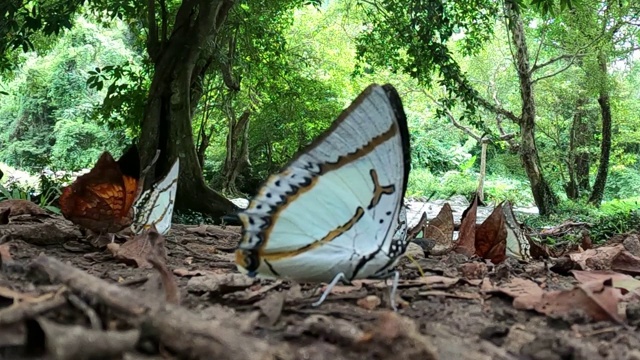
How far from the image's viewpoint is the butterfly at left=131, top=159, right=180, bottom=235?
2.67 metres

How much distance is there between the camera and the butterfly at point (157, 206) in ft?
8.77

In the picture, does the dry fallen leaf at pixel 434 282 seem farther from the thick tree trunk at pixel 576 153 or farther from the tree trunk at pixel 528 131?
the thick tree trunk at pixel 576 153

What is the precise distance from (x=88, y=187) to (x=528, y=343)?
6.24ft

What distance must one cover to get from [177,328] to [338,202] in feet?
2.26

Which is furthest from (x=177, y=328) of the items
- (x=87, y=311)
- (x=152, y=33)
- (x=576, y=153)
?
(x=576, y=153)

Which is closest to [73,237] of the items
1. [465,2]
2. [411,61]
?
[411,61]

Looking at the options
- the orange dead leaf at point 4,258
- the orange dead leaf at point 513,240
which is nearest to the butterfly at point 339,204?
the orange dead leaf at point 4,258

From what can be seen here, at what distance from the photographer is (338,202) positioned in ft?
4.76

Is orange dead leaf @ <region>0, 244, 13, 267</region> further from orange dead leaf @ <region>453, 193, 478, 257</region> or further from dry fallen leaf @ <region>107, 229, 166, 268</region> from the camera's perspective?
orange dead leaf @ <region>453, 193, 478, 257</region>

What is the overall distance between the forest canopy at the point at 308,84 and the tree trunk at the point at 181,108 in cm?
1

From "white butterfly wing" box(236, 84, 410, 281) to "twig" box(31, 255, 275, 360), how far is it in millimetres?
456

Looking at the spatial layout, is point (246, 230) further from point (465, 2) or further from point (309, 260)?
point (465, 2)

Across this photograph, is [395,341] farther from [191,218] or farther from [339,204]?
[191,218]

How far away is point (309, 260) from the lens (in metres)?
1.44
